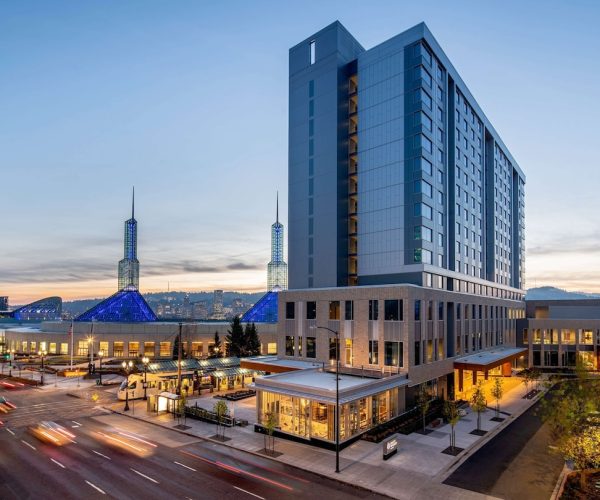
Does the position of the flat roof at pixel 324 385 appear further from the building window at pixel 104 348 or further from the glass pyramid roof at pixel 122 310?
the glass pyramid roof at pixel 122 310

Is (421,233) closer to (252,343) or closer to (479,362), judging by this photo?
(479,362)

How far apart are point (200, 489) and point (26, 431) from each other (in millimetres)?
23740

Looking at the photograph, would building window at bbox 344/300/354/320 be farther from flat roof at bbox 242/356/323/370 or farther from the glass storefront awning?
the glass storefront awning

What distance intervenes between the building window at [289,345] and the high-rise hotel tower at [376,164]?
938 centimetres

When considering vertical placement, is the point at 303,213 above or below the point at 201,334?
above

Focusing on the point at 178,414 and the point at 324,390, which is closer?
the point at 324,390

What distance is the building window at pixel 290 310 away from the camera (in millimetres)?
59644

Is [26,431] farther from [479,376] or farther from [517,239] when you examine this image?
[517,239]

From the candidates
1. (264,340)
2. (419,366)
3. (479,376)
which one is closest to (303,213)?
(419,366)

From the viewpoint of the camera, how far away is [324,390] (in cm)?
3712

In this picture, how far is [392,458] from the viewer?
112 feet

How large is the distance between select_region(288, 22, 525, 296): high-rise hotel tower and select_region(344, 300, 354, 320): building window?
9959 mm

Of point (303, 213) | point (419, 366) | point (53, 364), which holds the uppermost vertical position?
point (303, 213)

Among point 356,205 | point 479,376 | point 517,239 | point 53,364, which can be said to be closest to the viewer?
point 356,205
